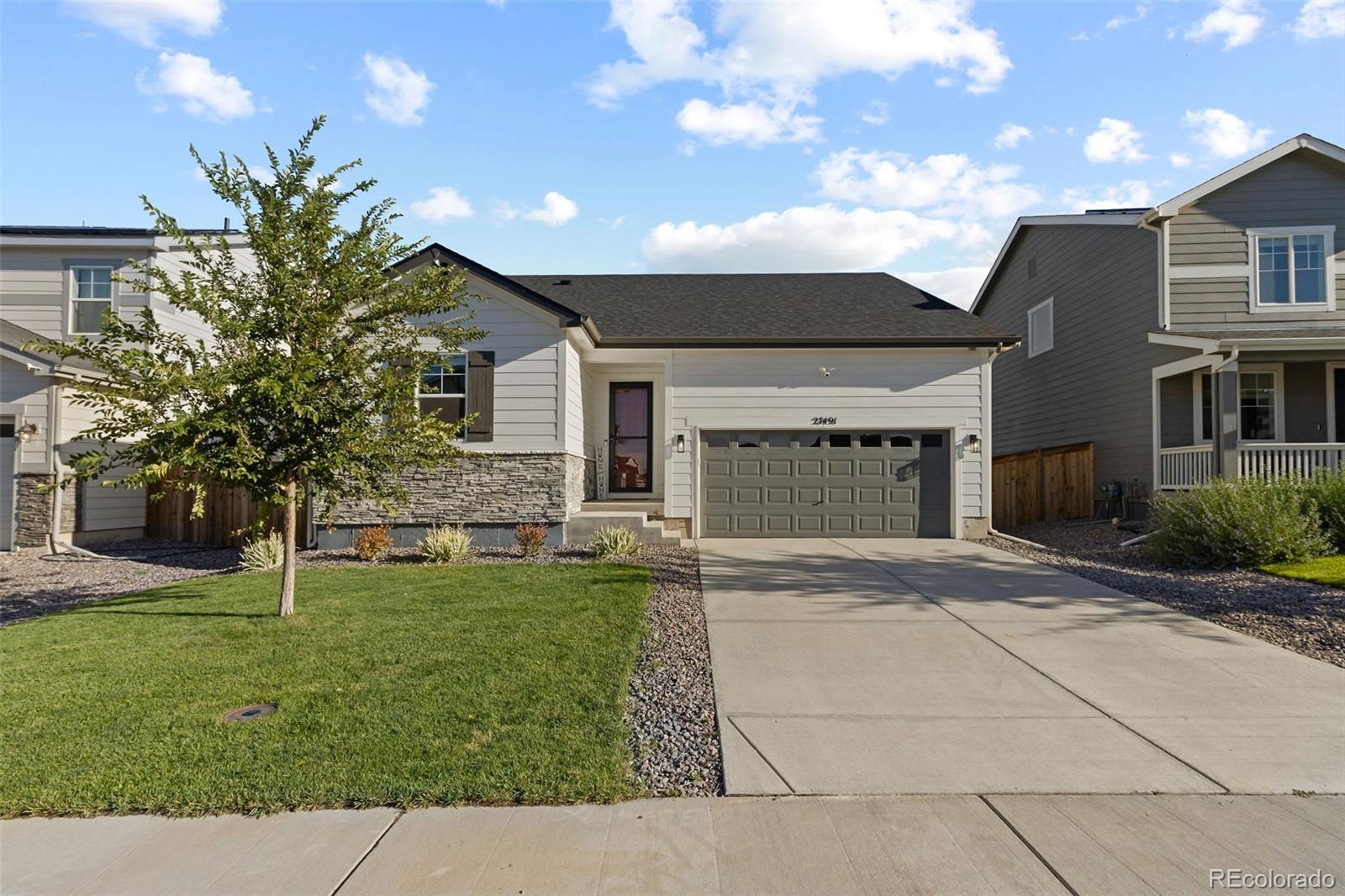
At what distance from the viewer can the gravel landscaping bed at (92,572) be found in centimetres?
906

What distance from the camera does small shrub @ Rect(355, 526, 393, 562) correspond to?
11.4 meters

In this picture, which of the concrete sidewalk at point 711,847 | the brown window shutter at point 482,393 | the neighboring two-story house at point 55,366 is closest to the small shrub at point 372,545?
the brown window shutter at point 482,393

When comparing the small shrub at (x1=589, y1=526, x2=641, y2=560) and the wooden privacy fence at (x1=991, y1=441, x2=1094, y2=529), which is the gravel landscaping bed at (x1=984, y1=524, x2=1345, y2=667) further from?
the small shrub at (x1=589, y1=526, x2=641, y2=560)

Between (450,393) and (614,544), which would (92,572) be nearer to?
(450,393)

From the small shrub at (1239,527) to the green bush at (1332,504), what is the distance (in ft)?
0.34

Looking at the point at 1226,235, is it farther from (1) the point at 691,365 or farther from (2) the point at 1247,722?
(2) the point at 1247,722

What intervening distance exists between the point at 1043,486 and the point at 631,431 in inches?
381

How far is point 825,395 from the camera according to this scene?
45.5ft

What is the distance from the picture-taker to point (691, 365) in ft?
45.6

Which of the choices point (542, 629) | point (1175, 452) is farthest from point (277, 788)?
point (1175, 452)

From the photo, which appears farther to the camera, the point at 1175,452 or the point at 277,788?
the point at 1175,452

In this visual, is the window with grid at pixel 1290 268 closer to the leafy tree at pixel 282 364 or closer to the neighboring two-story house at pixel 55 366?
the leafy tree at pixel 282 364

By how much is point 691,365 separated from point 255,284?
7768 mm

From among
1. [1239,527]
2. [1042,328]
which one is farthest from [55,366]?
[1042,328]
